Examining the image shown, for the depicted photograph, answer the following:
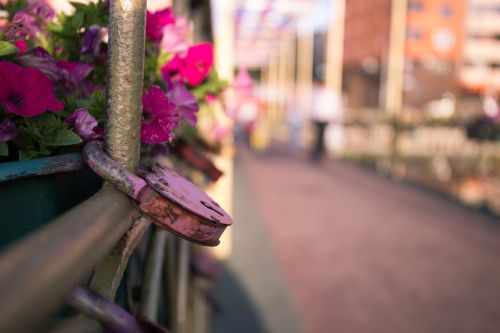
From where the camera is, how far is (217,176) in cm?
126

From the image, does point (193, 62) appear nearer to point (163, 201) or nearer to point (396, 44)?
point (163, 201)

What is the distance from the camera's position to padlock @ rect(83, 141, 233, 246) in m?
0.65

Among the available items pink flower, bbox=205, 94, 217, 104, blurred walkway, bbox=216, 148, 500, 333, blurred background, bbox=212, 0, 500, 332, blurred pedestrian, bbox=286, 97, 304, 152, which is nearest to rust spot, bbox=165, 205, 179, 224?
pink flower, bbox=205, 94, 217, 104

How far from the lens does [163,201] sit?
659 millimetres

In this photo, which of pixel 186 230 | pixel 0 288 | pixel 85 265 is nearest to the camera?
pixel 0 288

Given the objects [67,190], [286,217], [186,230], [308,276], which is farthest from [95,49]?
[286,217]

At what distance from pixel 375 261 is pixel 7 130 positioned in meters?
4.63

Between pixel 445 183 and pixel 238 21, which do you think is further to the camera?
pixel 238 21

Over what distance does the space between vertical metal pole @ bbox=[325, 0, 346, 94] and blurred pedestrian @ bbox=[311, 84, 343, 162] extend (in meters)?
0.42

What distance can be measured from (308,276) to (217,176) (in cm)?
347

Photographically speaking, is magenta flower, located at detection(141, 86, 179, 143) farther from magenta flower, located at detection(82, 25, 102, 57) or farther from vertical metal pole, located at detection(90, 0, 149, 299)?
magenta flower, located at detection(82, 25, 102, 57)

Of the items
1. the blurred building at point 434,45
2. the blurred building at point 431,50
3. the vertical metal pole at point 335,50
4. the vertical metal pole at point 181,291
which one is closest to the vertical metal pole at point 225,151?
the vertical metal pole at point 181,291

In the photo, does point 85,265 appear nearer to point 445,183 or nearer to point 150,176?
point 150,176

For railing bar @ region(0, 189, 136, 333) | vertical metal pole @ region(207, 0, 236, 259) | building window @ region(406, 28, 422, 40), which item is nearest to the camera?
railing bar @ region(0, 189, 136, 333)
